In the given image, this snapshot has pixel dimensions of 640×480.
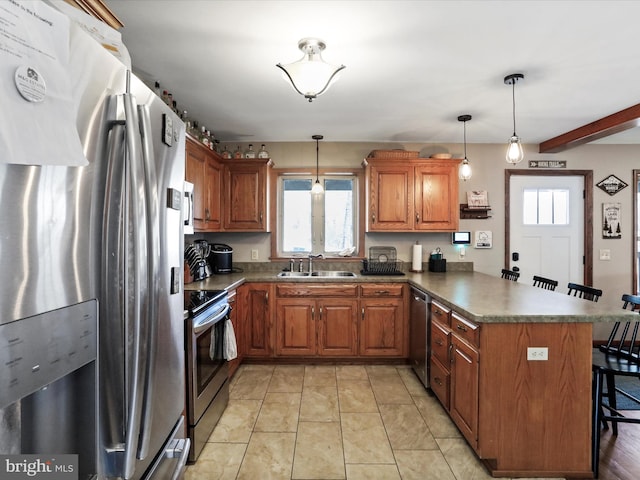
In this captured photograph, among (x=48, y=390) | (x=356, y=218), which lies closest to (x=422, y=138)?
(x=356, y=218)

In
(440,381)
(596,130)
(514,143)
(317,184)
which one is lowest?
(440,381)

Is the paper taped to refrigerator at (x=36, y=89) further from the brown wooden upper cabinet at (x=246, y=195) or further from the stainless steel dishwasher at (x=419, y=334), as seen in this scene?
the brown wooden upper cabinet at (x=246, y=195)

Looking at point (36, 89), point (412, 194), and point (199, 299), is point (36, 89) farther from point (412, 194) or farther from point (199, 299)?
point (412, 194)

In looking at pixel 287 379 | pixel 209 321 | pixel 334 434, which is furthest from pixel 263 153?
pixel 334 434

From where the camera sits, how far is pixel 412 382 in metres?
3.07

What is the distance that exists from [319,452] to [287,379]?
3.63 feet

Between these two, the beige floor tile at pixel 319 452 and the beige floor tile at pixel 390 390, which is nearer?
the beige floor tile at pixel 319 452

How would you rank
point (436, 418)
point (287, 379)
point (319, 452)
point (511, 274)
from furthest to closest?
point (511, 274)
point (287, 379)
point (436, 418)
point (319, 452)

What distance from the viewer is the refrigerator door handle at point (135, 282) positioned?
70 centimetres

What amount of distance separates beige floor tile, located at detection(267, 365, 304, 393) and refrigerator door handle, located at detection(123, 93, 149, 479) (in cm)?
237

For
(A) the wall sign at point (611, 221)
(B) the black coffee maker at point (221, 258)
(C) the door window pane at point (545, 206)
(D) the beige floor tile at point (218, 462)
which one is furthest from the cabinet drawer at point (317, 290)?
(A) the wall sign at point (611, 221)

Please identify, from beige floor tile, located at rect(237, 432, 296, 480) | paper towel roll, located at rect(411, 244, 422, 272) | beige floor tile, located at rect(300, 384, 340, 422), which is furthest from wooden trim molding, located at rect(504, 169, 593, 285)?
beige floor tile, located at rect(237, 432, 296, 480)

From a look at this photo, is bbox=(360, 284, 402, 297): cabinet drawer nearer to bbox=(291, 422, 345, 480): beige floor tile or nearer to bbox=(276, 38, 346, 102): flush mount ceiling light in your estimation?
bbox=(291, 422, 345, 480): beige floor tile

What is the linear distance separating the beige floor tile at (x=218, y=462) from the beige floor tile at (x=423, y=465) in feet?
3.22
